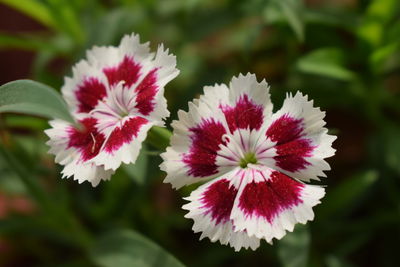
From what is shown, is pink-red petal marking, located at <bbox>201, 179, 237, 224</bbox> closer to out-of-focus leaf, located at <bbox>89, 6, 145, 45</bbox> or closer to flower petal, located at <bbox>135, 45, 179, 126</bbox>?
flower petal, located at <bbox>135, 45, 179, 126</bbox>

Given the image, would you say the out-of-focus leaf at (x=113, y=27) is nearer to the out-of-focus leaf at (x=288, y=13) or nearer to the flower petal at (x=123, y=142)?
the out-of-focus leaf at (x=288, y=13)

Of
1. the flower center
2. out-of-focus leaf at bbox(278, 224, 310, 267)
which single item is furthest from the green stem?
out-of-focus leaf at bbox(278, 224, 310, 267)

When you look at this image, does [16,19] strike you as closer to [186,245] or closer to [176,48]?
[176,48]

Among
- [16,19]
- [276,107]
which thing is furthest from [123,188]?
[16,19]

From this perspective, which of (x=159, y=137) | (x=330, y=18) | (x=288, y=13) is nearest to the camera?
(x=159, y=137)

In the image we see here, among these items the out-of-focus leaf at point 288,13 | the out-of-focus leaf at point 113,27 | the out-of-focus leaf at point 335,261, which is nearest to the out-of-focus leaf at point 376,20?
the out-of-focus leaf at point 288,13

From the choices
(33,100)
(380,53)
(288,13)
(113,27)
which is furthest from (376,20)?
(33,100)

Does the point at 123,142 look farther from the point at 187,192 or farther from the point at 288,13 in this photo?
the point at 288,13
